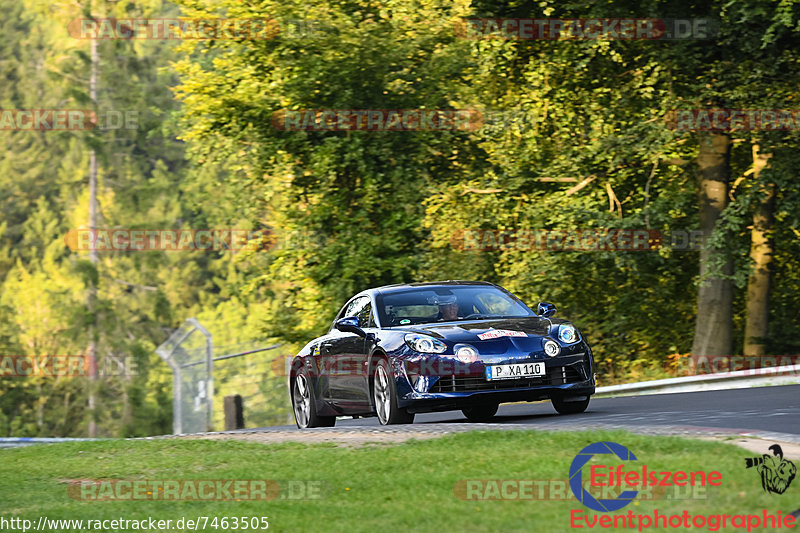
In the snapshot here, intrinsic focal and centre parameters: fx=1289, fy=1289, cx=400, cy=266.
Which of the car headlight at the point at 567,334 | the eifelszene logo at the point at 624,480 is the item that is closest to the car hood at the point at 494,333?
the car headlight at the point at 567,334

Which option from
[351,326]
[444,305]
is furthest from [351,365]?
[444,305]

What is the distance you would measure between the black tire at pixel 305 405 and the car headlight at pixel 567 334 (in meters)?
3.40

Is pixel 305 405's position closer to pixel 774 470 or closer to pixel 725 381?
pixel 725 381

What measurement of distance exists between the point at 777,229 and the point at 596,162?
4094 millimetres

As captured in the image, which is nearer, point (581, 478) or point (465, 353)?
point (581, 478)

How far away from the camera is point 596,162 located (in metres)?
24.7

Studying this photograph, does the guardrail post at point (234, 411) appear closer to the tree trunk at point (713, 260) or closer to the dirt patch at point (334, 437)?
the dirt patch at point (334, 437)

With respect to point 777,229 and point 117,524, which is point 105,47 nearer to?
point 777,229

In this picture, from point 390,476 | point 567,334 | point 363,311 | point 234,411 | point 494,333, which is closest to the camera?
point 390,476

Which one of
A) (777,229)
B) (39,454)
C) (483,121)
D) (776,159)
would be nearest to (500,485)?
(39,454)

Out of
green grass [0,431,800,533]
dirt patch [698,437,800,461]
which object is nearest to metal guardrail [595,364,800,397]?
green grass [0,431,800,533]

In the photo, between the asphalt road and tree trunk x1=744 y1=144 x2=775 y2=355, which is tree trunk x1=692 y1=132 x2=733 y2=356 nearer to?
tree trunk x1=744 y1=144 x2=775 y2=355

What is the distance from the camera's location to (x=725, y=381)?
17625 mm

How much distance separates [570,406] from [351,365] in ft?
7.87
